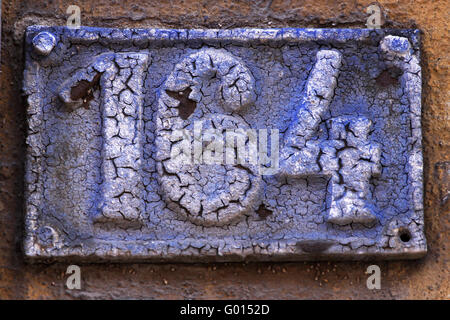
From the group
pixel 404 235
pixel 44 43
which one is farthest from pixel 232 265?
pixel 44 43

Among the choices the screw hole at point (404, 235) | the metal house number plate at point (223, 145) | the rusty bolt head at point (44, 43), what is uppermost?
the rusty bolt head at point (44, 43)

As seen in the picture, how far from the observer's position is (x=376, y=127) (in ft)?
5.82

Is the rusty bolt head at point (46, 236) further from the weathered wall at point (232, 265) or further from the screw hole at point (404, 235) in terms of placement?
the screw hole at point (404, 235)

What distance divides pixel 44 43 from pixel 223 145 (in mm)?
529

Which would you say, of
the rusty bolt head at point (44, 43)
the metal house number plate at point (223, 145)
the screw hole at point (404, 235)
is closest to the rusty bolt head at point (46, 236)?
the metal house number plate at point (223, 145)

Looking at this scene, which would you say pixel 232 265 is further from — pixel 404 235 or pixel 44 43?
pixel 44 43

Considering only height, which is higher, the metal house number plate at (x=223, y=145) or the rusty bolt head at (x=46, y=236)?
the metal house number plate at (x=223, y=145)

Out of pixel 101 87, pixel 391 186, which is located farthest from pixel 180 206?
pixel 391 186

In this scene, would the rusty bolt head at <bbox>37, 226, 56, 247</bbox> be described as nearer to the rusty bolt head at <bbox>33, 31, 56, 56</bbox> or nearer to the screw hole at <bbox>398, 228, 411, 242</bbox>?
the rusty bolt head at <bbox>33, 31, 56, 56</bbox>

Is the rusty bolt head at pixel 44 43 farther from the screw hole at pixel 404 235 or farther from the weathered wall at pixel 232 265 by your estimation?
the screw hole at pixel 404 235

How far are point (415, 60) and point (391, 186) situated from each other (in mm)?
341

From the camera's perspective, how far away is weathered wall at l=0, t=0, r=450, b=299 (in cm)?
171

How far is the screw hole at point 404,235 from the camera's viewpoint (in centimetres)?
170

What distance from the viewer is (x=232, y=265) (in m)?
1.73
